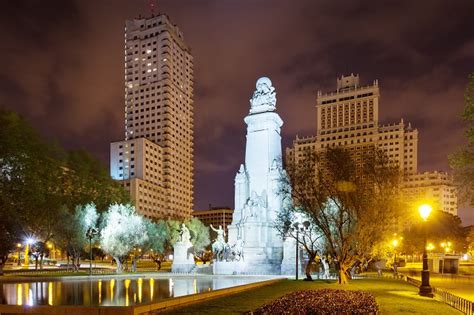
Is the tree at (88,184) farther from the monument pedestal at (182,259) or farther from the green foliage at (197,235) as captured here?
the monument pedestal at (182,259)

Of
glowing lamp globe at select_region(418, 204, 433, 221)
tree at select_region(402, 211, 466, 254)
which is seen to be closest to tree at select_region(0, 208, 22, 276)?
glowing lamp globe at select_region(418, 204, 433, 221)

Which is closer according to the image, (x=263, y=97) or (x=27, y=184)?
(x=27, y=184)

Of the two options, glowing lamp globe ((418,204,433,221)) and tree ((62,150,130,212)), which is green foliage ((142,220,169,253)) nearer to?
tree ((62,150,130,212))

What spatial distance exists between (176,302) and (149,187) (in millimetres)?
123567

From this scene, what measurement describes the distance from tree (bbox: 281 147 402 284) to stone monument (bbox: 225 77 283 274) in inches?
842

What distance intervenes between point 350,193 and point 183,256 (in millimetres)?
31421

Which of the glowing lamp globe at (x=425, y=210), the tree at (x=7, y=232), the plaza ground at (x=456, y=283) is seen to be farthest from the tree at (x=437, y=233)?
the tree at (x=7, y=232)

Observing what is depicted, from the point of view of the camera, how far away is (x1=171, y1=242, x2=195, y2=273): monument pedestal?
176 feet

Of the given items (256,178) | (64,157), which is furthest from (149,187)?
(256,178)

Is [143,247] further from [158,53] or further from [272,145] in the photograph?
[158,53]

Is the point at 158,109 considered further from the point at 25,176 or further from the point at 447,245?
the point at 25,176

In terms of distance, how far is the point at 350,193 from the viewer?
28.7 m

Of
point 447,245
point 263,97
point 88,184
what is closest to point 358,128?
point 447,245

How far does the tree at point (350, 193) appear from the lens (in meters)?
28.8
